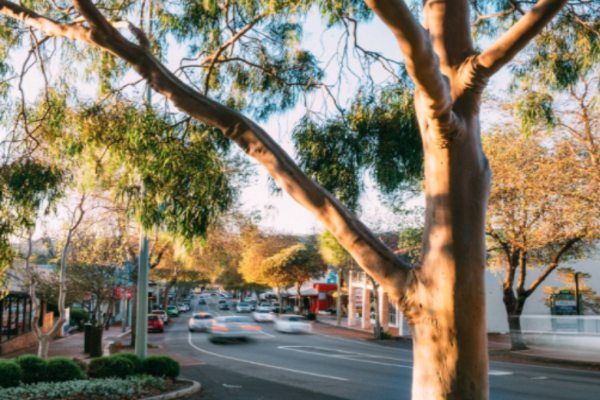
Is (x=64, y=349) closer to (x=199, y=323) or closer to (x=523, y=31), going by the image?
(x=199, y=323)

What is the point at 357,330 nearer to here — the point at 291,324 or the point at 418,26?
the point at 291,324

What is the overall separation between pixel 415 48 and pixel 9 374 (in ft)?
37.7

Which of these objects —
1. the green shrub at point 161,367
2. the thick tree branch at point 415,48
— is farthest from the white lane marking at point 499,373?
the thick tree branch at point 415,48

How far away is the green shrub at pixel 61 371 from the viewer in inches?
498

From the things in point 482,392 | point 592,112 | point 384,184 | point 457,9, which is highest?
point 592,112

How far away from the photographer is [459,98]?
173 inches

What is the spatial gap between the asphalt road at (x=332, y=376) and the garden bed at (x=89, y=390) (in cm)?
143

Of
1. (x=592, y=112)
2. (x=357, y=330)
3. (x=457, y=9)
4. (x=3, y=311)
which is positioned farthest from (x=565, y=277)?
(x=457, y=9)

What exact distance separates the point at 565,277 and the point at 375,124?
32.6 meters

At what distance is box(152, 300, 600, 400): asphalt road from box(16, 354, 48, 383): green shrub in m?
3.48

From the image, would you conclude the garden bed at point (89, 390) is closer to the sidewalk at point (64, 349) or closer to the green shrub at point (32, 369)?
the green shrub at point (32, 369)

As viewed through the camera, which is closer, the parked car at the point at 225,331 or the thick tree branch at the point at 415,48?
the thick tree branch at the point at 415,48

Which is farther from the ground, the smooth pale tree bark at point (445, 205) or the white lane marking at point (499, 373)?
the smooth pale tree bark at point (445, 205)

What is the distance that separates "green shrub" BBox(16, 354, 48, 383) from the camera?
12453mm
